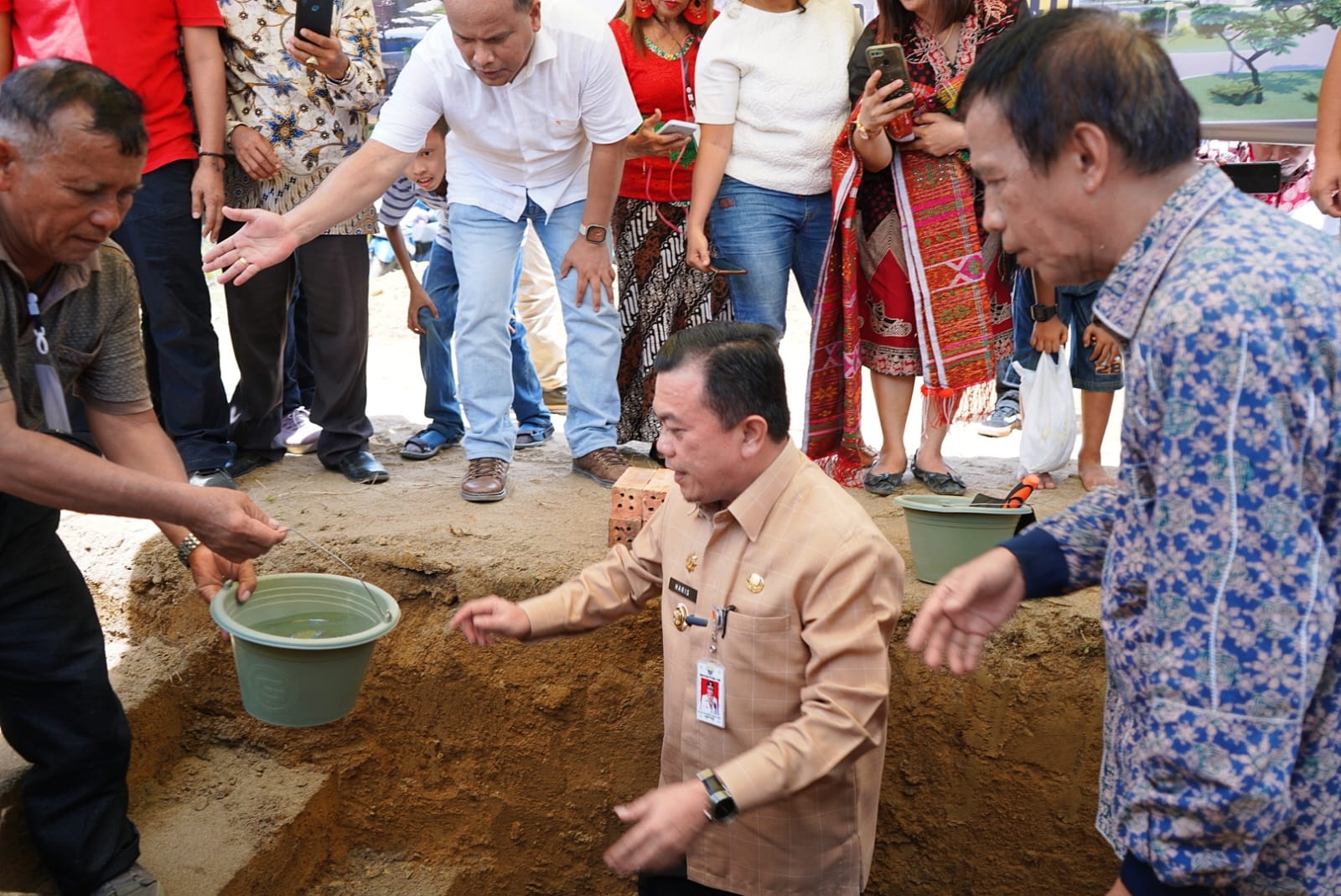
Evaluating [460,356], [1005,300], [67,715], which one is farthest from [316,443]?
[1005,300]

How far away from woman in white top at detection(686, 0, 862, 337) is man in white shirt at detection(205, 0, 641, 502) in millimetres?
318

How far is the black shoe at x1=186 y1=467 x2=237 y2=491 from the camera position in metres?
3.96

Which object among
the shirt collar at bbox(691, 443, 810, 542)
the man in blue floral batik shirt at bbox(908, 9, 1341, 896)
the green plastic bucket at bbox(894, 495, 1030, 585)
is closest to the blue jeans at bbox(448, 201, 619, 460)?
the green plastic bucket at bbox(894, 495, 1030, 585)

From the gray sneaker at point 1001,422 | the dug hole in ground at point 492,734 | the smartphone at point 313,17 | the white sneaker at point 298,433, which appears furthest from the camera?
the gray sneaker at point 1001,422

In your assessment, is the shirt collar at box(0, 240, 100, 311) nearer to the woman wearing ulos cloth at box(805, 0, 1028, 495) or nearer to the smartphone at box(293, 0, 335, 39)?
the smartphone at box(293, 0, 335, 39)

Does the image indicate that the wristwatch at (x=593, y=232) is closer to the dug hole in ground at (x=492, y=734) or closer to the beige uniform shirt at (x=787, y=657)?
the dug hole in ground at (x=492, y=734)

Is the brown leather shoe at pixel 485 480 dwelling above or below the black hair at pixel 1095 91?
below

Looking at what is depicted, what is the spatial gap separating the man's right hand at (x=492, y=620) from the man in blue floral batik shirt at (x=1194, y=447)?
1271 millimetres

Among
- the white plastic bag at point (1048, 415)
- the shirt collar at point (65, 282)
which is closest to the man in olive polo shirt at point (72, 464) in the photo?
the shirt collar at point (65, 282)

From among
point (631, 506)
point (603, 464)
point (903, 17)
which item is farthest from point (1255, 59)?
point (631, 506)

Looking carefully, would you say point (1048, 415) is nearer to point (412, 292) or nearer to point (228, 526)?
point (412, 292)

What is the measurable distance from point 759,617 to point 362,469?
257cm

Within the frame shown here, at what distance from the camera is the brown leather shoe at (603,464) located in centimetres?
443

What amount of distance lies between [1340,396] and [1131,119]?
38 centimetres
